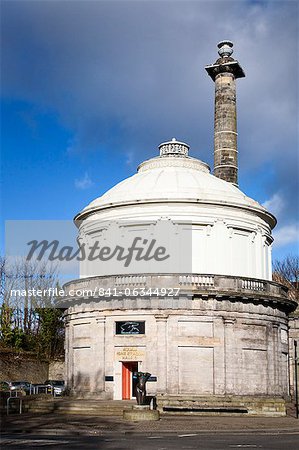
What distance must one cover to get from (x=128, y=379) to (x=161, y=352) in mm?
2761

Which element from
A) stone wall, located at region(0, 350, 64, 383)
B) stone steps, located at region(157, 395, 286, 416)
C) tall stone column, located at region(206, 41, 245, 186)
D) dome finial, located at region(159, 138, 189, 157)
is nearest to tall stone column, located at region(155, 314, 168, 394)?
stone steps, located at region(157, 395, 286, 416)

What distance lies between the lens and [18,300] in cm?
7750

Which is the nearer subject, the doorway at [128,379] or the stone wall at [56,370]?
the doorway at [128,379]

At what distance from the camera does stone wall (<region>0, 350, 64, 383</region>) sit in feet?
214

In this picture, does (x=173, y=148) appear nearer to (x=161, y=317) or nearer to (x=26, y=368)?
(x=161, y=317)

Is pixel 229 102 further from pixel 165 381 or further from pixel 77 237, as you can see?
pixel 165 381

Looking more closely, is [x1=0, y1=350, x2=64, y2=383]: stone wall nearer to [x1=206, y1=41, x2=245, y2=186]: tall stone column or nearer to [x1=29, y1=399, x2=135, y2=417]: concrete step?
[x1=206, y1=41, x2=245, y2=186]: tall stone column

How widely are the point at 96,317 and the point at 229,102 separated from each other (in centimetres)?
2796

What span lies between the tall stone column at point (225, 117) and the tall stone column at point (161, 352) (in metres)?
23.2

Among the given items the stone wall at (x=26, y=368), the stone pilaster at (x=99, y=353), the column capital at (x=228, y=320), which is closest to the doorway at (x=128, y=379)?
the stone pilaster at (x=99, y=353)

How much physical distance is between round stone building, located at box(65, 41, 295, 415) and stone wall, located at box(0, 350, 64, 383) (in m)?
21.4

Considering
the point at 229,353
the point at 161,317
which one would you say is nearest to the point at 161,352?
the point at 161,317

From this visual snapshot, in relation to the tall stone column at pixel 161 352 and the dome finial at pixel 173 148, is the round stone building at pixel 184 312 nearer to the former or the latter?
the tall stone column at pixel 161 352

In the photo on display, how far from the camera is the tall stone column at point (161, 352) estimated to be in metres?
39.2
